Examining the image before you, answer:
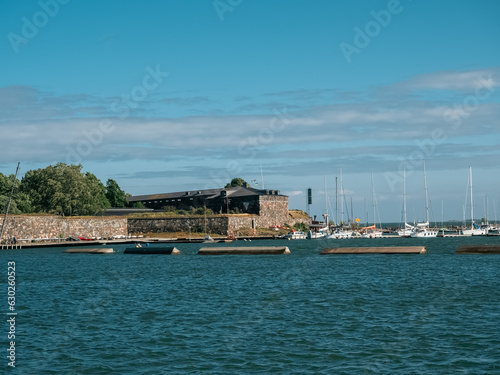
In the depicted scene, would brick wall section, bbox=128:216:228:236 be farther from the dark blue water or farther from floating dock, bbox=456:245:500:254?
the dark blue water

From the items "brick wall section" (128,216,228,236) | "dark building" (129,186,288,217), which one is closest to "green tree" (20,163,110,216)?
"brick wall section" (128,216,228,236)

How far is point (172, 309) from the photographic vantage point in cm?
3064

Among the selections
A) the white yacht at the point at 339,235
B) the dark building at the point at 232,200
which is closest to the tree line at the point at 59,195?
the dark building at the point at 232,200

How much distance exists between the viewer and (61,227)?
372ft

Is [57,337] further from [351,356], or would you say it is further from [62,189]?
[62,189]

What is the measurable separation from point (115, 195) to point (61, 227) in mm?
50897

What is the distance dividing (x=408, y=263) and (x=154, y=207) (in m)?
115

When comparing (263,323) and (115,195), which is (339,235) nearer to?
(115,195)

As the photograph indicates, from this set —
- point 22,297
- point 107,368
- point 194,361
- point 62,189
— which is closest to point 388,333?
point 194,361

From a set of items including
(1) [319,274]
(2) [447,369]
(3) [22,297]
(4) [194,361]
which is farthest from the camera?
(1) [319,274]

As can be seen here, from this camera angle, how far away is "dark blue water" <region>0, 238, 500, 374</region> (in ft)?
64.2

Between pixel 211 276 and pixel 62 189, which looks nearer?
pixel 211 276

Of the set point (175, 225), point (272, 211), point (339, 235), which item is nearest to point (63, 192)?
point (175, 225)

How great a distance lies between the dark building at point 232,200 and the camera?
14450cm
